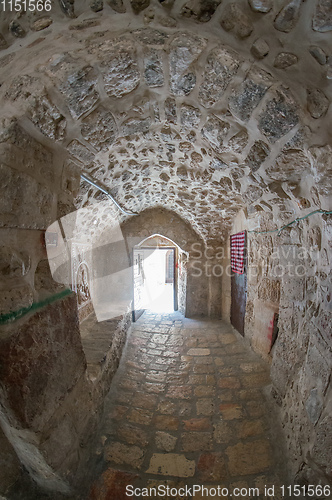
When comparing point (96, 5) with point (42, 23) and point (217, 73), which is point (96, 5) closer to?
point (42, 23)

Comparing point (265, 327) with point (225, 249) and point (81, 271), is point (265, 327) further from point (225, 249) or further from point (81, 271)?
point (81, 271)

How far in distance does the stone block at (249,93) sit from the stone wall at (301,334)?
0.78 meters

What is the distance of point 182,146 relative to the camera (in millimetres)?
2287

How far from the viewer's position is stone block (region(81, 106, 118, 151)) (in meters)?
1.52

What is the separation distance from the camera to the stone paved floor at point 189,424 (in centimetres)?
167

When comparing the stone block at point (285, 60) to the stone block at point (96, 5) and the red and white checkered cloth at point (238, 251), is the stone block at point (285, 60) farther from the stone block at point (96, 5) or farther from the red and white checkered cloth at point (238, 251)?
the red and white checkered cloth at point (238, 251)

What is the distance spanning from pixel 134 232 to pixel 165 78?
364cm

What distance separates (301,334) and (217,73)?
72.1 inches

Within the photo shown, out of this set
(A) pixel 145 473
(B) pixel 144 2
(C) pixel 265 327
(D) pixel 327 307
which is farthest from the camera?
(C) pixel 265 327

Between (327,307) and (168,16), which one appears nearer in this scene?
(168,16)

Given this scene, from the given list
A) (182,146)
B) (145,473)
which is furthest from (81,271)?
(145,473)

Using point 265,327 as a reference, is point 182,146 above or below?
above

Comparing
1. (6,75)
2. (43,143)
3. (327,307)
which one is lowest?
(327,307)

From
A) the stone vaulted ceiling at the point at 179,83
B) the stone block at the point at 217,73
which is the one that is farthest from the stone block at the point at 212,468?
the stone block at the point at 217,73
